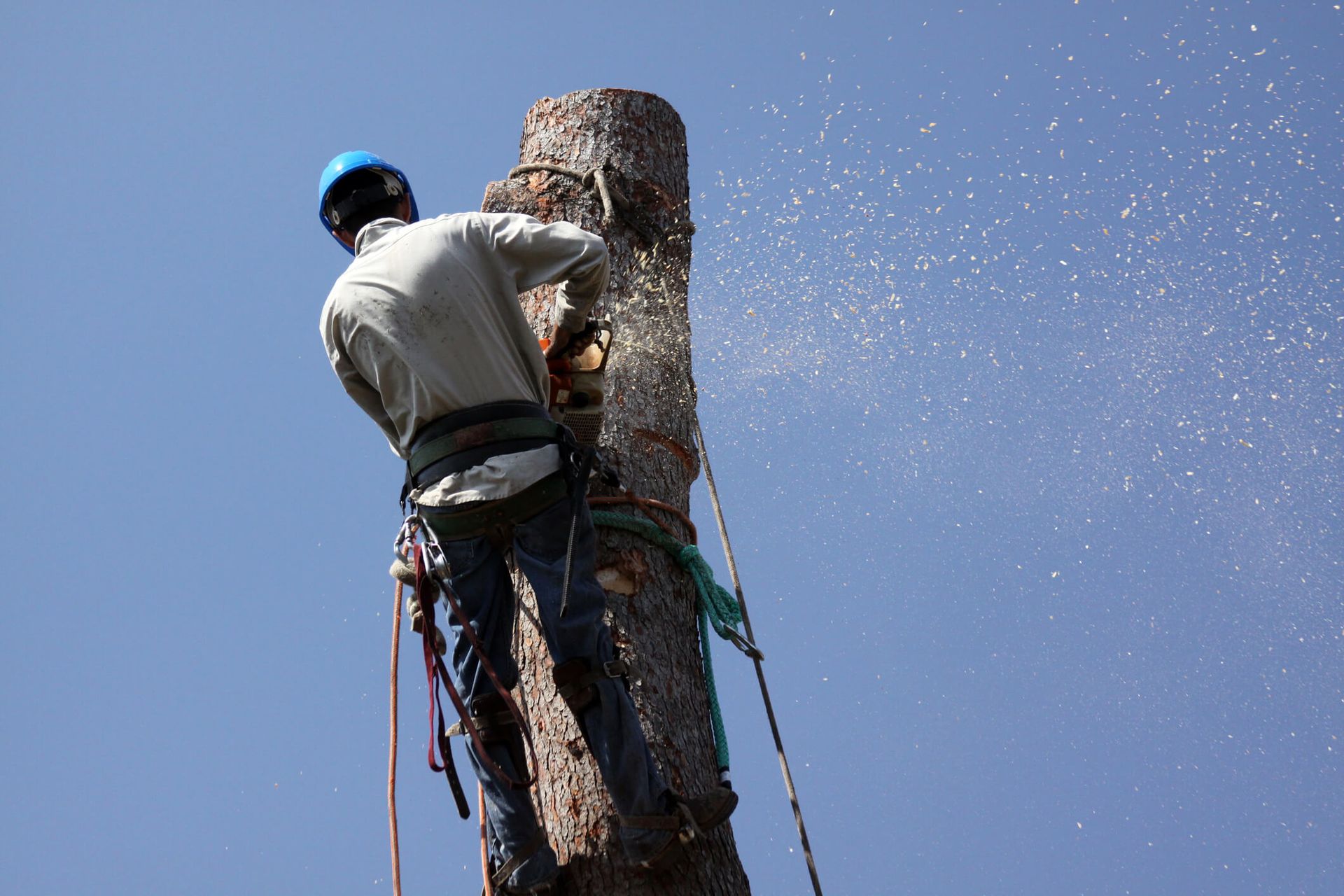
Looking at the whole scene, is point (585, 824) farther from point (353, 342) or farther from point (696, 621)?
point (353, 342)

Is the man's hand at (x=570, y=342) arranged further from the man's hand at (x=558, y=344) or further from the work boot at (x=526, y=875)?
the work boot at (x=526, y=875)

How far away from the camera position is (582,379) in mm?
3260

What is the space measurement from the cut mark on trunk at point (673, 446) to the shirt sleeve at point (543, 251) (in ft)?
2.21

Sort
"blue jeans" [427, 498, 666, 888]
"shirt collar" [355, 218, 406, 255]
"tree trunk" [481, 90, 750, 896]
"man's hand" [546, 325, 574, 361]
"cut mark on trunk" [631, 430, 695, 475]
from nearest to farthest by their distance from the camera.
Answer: "blue jeans" [427, 498, 666, 888] < "tree trunk" [481, 90, 750, 896] < "shirt collar" [355, 218, 406, 255] < "man's hand" [546, 325, 574, 361] < "cut mark on trunk" [631, 430, 695, 475]

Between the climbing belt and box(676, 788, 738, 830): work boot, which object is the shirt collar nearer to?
the climbing belt

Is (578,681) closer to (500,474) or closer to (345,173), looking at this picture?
(500,474)

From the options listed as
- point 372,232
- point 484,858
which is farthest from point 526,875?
point 372,232

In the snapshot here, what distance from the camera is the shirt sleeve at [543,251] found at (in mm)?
2959

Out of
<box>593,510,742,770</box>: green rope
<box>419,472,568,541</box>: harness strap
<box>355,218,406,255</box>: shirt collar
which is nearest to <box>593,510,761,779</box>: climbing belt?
<box>593,510,742,770</box>: green rope

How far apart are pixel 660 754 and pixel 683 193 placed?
197 centimetres

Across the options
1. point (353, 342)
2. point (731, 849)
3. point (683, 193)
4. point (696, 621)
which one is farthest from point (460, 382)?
point (683, 193)

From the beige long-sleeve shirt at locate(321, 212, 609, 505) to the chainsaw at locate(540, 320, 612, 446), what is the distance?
0.60ft

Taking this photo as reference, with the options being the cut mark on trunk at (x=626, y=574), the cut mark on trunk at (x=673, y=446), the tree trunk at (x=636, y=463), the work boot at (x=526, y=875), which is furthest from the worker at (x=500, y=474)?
the cut mark on trunk at (x=673, y=446)

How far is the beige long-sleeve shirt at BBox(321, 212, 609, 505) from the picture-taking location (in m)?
2.86
